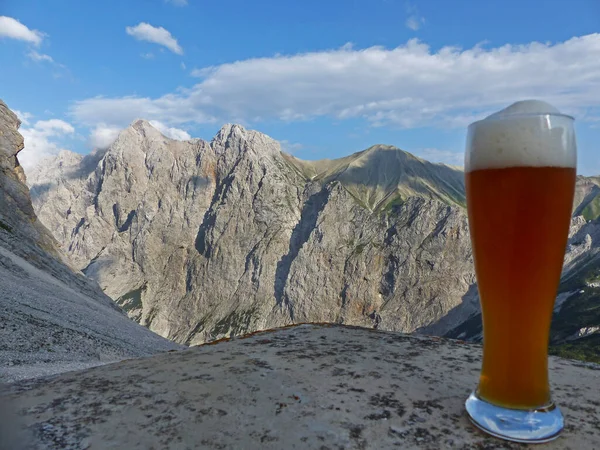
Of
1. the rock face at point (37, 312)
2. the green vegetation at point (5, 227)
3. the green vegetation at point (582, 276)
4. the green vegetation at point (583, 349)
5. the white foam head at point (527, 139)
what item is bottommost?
the green vegetation at point (583, 349)

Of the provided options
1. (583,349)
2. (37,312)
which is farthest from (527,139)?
(583,349)

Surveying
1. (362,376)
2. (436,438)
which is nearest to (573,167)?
(436,438)

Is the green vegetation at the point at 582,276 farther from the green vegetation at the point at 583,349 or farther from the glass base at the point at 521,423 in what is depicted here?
the glass base at the point at 521,423

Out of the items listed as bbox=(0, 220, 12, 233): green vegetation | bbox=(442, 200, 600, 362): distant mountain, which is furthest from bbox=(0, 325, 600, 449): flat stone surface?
bbox=(442, 200, 600, 362): distant mountain

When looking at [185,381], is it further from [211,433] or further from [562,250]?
[562,250]

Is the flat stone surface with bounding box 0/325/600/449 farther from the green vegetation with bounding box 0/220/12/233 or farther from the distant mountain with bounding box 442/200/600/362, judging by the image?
the distant mountain with bounding box 442/200/600/362

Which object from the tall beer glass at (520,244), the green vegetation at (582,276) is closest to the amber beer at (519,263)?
the tall beer glass at (520,244)

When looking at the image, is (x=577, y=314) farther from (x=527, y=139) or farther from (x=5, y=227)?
(x=527, y=139)
